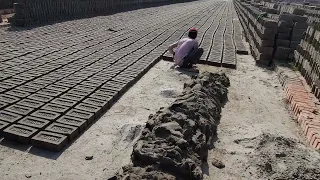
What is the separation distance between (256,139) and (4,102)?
361cm

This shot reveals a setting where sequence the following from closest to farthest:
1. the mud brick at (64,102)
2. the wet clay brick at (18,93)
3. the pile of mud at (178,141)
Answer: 1. the pile of mud at (178,141)
2. the mud brick at (64,102)
3. the wet clay brick at (18,93)

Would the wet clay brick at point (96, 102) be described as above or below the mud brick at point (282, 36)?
below

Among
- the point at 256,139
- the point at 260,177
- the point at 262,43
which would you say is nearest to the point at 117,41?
the point at 262,43

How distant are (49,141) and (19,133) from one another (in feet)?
1.40

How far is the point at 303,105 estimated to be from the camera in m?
4.99

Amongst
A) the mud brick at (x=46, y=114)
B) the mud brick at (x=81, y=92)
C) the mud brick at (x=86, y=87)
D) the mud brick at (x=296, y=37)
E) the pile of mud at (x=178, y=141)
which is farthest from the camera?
the mud brick at (x=296, y=37)

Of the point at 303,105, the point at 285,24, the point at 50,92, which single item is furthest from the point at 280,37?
the point at 50,92

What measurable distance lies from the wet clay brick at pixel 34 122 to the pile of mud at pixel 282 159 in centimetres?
261

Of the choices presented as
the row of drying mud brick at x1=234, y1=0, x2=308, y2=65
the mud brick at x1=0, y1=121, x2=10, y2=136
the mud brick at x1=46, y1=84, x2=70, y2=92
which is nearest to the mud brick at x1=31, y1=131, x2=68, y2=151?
the mud brick at x1=0, y1=121, x2=10, y2=136

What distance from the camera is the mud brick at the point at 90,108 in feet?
14.2

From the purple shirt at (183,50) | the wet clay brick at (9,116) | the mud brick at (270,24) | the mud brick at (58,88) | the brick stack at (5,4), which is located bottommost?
the wet clay brick at (9,116)

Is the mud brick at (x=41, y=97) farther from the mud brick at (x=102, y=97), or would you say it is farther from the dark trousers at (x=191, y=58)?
the dark trousers at (x=191, y=58)

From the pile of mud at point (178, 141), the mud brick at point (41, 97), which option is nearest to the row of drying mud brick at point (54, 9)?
the mud brick at point (41, 97)

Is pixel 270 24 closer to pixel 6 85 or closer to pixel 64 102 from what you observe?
pixel 64 102
